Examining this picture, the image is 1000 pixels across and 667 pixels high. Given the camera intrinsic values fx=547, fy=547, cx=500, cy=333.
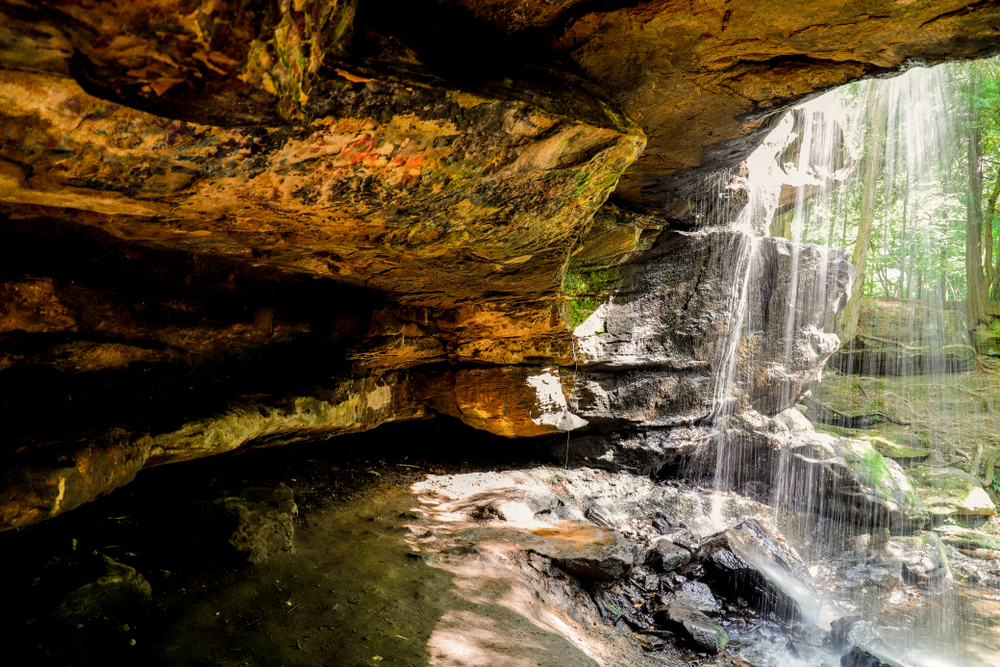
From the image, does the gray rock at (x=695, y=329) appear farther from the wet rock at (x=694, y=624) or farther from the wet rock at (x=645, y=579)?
the wet rock at (x=694, y=624)

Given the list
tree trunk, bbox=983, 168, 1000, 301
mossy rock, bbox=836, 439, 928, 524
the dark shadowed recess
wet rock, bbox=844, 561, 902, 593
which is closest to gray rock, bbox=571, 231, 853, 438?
mossy rock, bbox=836, 439, 928, 524

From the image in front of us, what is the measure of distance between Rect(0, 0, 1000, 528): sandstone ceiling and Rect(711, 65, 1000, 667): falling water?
4942 mm

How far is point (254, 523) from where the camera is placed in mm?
4812

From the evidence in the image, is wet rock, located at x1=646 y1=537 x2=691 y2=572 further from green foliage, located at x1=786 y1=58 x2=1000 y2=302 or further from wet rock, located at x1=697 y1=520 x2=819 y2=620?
green foliage, located at x1=786 y1=58 x2=1000 y2=302

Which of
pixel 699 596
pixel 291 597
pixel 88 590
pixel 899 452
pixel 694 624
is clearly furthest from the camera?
pixel 899 452

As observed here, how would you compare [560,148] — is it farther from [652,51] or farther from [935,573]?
[935,573]

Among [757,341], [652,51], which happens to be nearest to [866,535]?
[757,341]

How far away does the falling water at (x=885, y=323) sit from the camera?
904 cm

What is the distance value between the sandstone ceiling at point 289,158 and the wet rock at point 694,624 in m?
3.98

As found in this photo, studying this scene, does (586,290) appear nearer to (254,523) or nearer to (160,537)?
(254,523)

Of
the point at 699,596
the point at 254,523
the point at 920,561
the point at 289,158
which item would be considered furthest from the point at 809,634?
the point at 289,158

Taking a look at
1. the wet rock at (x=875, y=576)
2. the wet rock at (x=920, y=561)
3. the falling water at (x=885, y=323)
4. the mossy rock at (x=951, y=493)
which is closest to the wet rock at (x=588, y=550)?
the falling water at (x=885, y=323)

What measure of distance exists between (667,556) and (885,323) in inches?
494

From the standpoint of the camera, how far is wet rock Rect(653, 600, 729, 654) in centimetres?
589
